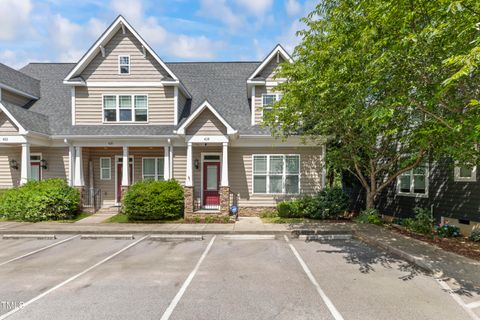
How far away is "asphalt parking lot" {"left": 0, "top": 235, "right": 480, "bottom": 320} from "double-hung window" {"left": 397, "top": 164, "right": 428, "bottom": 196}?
5.80m

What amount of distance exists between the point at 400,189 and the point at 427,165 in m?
1.83

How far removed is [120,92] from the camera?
552 inches

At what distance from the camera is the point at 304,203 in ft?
41.7

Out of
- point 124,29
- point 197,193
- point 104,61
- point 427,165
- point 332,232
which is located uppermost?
point 124,29

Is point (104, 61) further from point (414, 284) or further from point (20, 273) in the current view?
point (414, 284)

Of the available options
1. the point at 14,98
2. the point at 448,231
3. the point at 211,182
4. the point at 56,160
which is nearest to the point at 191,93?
the point at 211,182

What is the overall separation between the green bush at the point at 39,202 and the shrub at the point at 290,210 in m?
9.79

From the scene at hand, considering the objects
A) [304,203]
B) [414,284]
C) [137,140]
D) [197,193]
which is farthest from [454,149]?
[137,140]

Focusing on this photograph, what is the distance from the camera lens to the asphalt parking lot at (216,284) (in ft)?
15.0

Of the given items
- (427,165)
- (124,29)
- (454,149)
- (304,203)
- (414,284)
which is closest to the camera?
(414,284)

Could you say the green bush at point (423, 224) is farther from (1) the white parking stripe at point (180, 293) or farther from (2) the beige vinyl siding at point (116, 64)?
(2) the beige vinyl siding at point (116, 64)

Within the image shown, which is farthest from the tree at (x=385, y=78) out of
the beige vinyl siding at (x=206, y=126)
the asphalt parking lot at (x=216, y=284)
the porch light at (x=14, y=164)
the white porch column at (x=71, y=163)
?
the porch light at (x=14, y=164)

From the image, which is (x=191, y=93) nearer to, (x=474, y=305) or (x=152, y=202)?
(x=152, y=202)

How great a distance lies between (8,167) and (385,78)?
1816 centimetres
